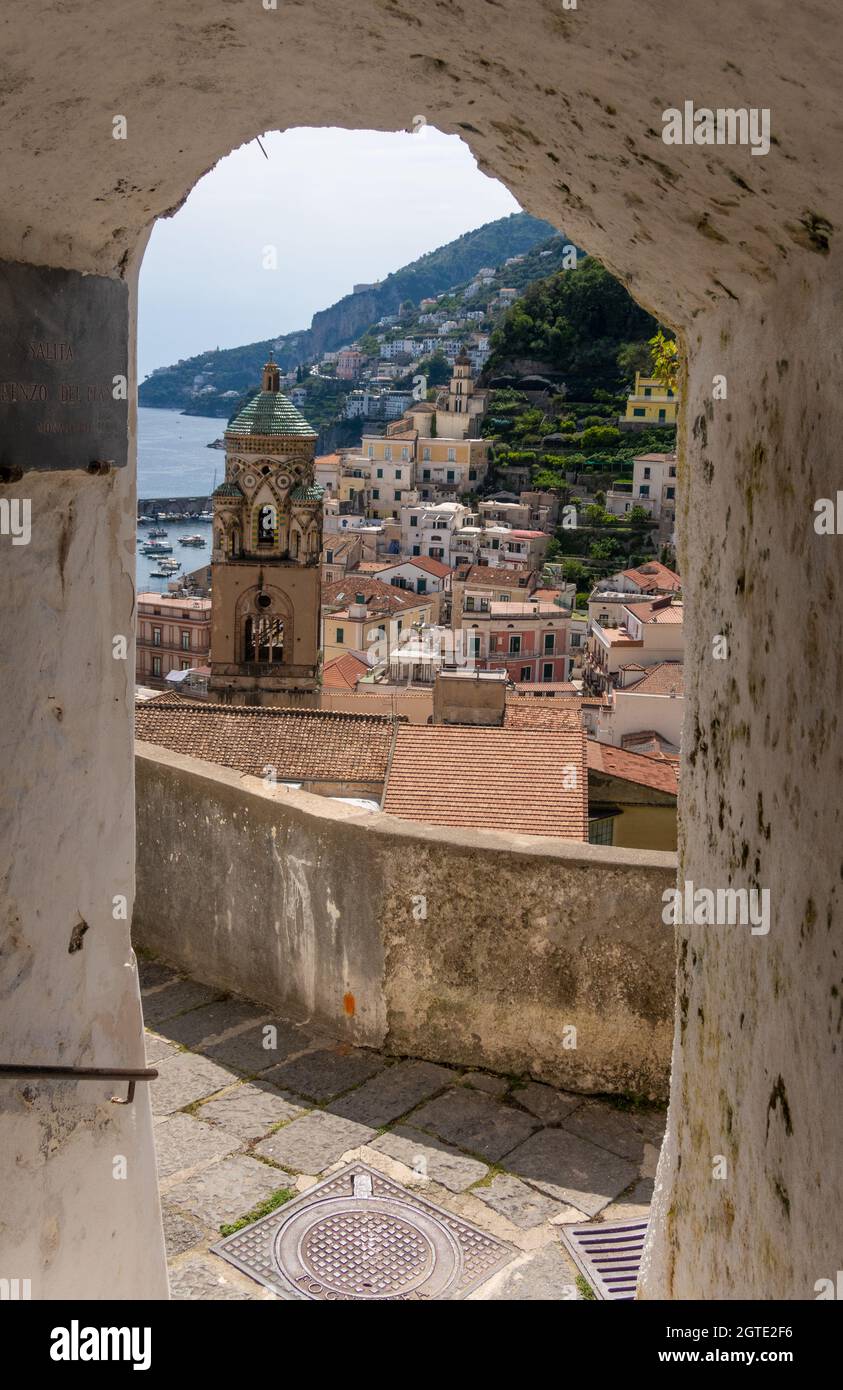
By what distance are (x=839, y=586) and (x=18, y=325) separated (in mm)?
1122

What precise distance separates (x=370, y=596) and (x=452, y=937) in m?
49.8

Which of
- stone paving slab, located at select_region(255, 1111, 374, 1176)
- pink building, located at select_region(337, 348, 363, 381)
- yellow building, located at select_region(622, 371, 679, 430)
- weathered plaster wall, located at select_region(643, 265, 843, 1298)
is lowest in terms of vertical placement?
stone paving slab, located at select_region(255, 1111, 374, 1176)

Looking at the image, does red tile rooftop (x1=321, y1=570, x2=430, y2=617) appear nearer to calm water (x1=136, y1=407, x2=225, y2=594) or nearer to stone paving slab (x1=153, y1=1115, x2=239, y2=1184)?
calm water (x1=136, y1=407, x2=225, y2=594)

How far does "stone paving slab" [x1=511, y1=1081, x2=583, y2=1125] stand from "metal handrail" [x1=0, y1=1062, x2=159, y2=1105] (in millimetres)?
1424

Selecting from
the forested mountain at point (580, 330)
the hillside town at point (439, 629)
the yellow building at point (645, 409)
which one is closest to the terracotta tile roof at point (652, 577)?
the hillside town at point (439, 629)

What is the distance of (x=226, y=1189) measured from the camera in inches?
121

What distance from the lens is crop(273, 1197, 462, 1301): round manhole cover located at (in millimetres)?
2775

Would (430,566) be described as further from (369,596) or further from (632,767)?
(632,767)

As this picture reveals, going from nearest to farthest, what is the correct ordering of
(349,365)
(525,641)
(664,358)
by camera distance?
(664,358), (525,641), (349,365)

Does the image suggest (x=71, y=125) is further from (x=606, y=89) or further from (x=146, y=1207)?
(x=146, y=1207)

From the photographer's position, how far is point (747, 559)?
1.66 meters

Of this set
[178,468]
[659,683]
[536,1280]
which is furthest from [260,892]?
[178,468]

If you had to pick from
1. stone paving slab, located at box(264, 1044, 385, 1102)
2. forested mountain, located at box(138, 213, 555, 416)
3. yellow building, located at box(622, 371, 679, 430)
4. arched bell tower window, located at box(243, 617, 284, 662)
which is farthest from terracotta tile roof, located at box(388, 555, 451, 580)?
forested mountain, located at box(138, 213, 555, 416)
